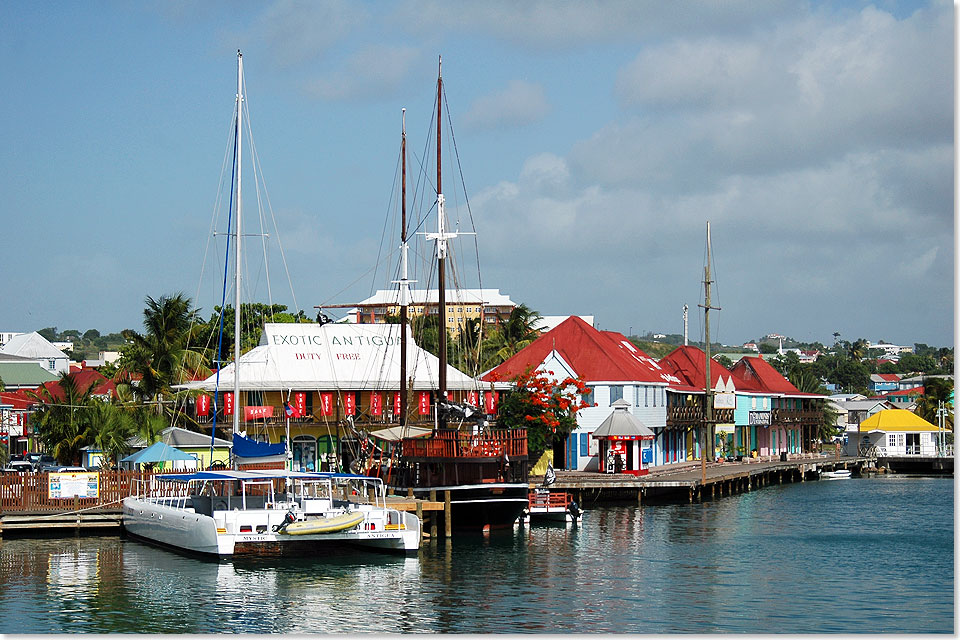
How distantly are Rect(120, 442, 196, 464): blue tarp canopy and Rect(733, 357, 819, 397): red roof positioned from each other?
54.0m

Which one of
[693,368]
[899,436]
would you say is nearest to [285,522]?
[693,368]

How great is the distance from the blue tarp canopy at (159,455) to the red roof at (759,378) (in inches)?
2128

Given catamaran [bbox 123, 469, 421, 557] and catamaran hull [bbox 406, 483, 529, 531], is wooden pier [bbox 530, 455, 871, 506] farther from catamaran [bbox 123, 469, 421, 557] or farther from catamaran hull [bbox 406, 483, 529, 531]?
catamaran [bbox 123, 469, 421, 557]

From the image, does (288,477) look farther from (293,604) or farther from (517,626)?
(517,626)

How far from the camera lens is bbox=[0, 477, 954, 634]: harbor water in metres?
27.0

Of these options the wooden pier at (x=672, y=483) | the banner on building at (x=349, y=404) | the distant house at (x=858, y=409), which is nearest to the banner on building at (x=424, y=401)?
the banner on building at (x=349, y=404)

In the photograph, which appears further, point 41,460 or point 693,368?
point 693,368

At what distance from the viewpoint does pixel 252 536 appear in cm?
3481

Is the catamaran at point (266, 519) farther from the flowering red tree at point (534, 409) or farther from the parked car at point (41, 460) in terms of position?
the parked car at point (41, 460)

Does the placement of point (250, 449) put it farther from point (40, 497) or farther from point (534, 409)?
point (534, 409)

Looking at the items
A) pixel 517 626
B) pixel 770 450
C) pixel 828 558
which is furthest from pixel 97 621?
pixel 770 450

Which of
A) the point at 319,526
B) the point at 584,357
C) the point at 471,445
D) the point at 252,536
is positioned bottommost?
the point at 252,536

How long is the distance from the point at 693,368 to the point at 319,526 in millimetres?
55645

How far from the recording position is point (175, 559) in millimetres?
36562
